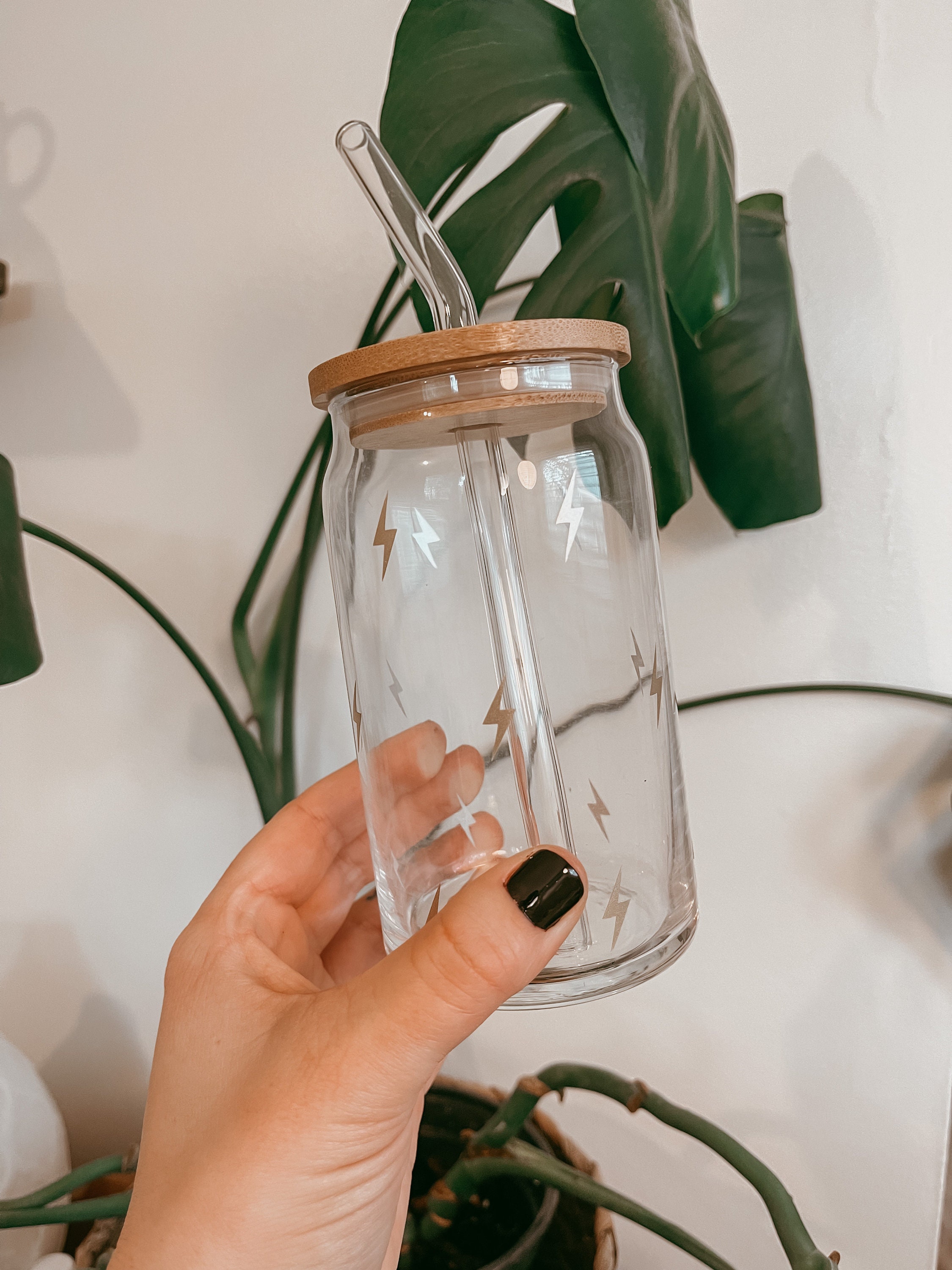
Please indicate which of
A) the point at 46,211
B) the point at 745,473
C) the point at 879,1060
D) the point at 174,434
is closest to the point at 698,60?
the point at 745,473

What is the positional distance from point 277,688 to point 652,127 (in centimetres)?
56

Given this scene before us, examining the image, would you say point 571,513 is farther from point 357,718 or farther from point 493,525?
point 357,718

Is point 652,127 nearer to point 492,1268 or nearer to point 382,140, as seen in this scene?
point 382,140

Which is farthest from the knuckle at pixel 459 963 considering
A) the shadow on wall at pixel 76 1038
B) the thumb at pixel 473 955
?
the shadow on wall at pixel 76 1038

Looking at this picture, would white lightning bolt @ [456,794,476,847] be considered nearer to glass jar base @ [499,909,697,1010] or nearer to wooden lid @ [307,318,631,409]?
glass jar base @ [499,909,697,1010]

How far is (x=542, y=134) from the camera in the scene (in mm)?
473

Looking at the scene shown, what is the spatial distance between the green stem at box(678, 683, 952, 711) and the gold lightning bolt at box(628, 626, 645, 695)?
0.30 metres

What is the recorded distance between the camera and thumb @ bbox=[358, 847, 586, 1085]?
322 millimetres

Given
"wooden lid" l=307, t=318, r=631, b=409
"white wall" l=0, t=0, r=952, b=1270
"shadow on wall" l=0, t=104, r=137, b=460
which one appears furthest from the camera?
"shadow on wall" l=0, t=104, r=137, b=460

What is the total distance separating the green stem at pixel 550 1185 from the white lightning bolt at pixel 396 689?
355 mm

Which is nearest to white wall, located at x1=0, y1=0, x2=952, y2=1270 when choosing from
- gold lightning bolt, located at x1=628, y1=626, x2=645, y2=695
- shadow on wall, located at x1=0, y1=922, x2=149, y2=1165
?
A: shadow on wall, located at x1=0, y1=922, x2=149, y2=1165

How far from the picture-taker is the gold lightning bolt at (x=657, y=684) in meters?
0.42

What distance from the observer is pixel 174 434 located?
81 centimetres

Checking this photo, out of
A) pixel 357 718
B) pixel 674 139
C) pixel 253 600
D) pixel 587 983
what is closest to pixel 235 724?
pixel 253 600
